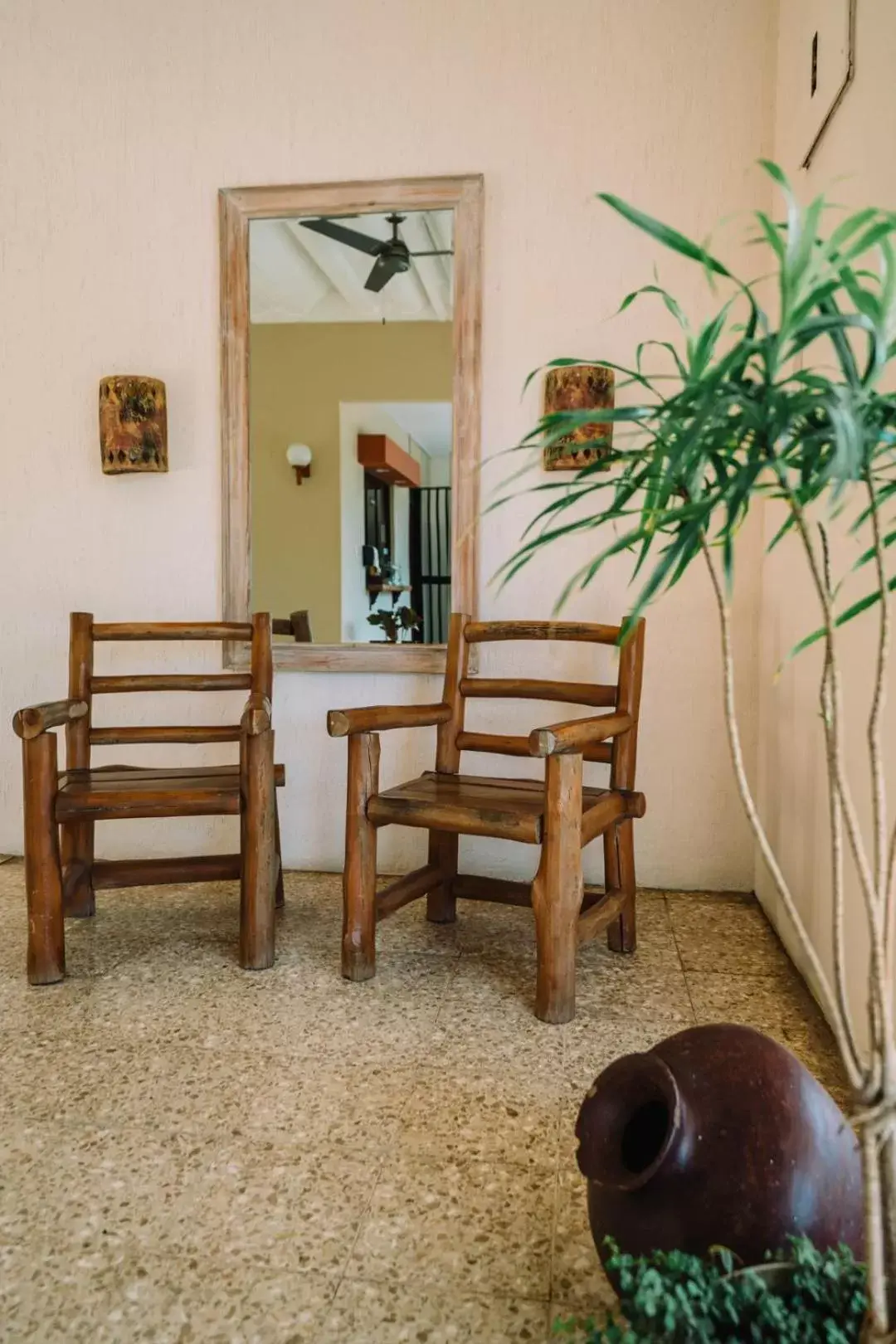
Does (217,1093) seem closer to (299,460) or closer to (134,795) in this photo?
(134,795)

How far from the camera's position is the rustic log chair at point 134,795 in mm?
2131

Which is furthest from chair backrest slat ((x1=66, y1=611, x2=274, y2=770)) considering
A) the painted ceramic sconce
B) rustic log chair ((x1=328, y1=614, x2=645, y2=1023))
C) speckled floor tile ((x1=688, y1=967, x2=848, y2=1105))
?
speckled floor tile ((x1=688, y1=967, x2=848, y2=1105))

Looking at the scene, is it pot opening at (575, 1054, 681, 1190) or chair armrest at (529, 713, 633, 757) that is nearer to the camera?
pot opening at (575, 1054, 681, 1190)

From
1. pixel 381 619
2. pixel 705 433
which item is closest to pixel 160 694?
pixel 381 619

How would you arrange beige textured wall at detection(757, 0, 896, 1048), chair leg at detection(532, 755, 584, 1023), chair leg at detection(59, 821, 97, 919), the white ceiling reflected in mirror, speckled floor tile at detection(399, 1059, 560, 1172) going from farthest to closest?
the white ceiling reflected in mirror → chair leg at detection(59, 821, 97, 919) → chair leg at detection(532, 755, 584, 1023) → beige textured wall at detection(757, 0, 896, 1048) → speckled floor tile at detection(399, 1059, 560, 1172)

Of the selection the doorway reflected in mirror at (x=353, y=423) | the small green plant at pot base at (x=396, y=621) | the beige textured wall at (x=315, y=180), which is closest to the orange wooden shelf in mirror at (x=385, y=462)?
the doorway reflected in mirror at (x=353, y=423)

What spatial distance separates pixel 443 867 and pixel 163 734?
2.76ft

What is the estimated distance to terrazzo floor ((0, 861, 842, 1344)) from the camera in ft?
3.79

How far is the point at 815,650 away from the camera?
2.11 metres

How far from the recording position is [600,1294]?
1.16 meters

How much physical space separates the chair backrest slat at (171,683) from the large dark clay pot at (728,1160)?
1791 mm

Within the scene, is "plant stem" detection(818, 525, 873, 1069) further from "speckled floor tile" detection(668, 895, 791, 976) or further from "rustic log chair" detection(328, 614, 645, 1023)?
"speckled floor tile" detection(668, 895, 791, 976)

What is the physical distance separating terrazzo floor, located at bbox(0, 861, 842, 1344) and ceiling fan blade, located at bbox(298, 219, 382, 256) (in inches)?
80.6

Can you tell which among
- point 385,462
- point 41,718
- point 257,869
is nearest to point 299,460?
point 385,462
